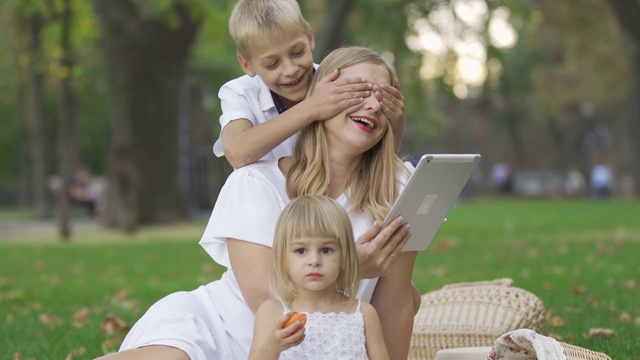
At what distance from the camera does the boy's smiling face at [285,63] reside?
4117mm

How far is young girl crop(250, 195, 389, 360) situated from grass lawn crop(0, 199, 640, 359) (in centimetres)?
214

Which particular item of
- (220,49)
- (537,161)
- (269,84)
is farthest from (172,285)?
(537,161)

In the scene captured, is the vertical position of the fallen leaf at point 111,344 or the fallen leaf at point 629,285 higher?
the fallen leaf at point 111,344

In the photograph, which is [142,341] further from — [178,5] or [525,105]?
[525,105]

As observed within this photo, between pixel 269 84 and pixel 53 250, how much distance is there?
13852 mm

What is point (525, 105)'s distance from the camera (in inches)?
2522

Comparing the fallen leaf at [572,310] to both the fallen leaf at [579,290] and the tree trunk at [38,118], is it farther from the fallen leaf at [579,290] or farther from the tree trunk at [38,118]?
the tree trunk at [38,118]

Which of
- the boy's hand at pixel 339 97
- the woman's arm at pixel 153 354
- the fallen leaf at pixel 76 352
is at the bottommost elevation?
the fallen leaf at pixel 76 352

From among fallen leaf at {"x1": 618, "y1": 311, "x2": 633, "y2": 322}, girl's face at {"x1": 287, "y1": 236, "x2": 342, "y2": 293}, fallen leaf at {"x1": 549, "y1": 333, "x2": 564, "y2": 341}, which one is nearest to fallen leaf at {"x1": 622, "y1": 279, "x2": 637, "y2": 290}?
fallen leaf at {"x1": 618, "y1": 311, "x2": 633, "y2": 322}

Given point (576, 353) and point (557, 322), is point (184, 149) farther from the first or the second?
point (576, 353)

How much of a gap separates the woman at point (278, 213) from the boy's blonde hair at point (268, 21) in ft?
0.66

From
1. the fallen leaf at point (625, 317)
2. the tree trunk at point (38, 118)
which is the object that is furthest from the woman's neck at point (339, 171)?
the tree trunk at point (38, 118)

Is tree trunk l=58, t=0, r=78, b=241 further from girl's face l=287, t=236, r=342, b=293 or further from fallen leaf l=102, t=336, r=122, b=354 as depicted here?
girl's face l=287, t=236, r=342, b=293

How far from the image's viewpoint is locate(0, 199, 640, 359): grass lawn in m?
6.80
